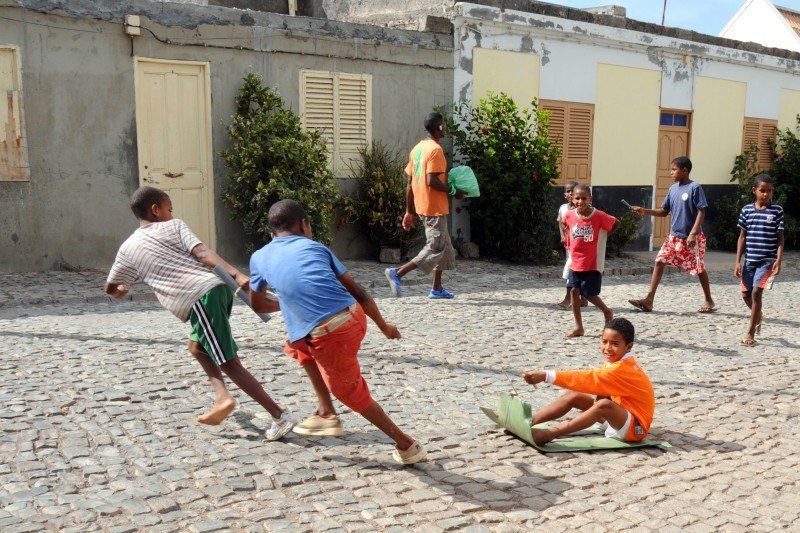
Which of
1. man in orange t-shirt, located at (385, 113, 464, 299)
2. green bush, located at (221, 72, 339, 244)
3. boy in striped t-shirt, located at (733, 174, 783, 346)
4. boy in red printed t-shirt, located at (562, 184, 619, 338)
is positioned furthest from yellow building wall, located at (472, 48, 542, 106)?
boy in striped t-shirt, located at (733, 174, 783, 346)

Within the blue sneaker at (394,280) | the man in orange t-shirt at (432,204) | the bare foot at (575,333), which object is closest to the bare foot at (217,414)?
the bare foot at (575,333)

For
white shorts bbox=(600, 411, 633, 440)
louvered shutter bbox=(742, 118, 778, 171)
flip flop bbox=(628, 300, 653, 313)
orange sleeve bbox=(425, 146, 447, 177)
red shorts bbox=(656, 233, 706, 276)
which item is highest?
louvered shutter bbox=(742, 118, 778, 171)

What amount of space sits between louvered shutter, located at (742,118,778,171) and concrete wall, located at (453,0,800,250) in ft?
0.63

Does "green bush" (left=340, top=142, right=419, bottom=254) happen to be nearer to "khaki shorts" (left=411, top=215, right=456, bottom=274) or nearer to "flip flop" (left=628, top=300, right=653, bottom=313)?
"khaki shorts" (left=411, top=215, right=456, bottom=274)

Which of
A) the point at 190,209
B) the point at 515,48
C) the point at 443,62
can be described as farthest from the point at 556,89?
the point at 190,209

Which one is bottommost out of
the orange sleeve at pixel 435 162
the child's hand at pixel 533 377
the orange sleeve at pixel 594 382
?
the orange sleeve at pixel 594 382

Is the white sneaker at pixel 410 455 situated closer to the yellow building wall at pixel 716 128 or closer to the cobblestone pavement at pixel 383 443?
the cobblestone pavement at pixel 383 443

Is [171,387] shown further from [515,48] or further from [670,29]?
[670,29]

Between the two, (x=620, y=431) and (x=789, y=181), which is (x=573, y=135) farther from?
(x=620, y=431)

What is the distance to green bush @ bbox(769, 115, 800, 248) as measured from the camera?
1662cm

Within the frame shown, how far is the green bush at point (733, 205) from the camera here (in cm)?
1644

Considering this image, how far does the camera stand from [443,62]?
12.4 metres

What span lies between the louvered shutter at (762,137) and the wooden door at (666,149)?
194 centimetres

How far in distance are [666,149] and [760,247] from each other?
8.76 metres
